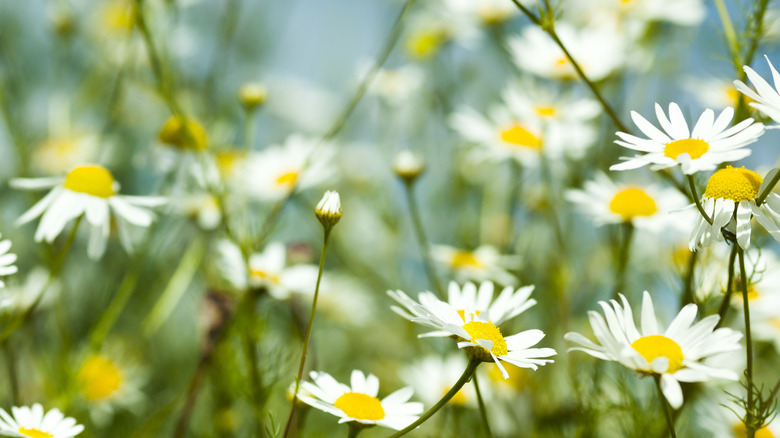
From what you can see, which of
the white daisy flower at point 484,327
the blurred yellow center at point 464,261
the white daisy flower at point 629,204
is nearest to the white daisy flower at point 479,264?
the blurred yellow center at point 464,261

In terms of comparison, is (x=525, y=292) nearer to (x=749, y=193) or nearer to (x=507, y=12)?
(x=749, y=193)

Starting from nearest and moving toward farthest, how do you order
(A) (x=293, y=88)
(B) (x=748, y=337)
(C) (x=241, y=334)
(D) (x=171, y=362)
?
(B) (x=748, y=337) < (C) (x=241, y=334) < (D) (x=171, y=362) < (A) (x=293, y=88)

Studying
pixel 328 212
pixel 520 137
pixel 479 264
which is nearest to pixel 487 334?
pixel 328 212

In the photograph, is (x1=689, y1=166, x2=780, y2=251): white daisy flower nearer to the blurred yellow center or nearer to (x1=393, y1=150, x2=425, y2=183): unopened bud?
(x1=393, y1=150, x2=425, y2=183): unopened bud

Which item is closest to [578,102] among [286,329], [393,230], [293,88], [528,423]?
[393,230]

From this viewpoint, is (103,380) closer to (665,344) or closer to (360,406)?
(360,406)

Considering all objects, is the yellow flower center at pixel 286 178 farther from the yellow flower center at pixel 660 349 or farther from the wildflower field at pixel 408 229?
the yellow flower center at pixel 660 349

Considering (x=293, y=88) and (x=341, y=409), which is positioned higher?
(x=341, y=409)
